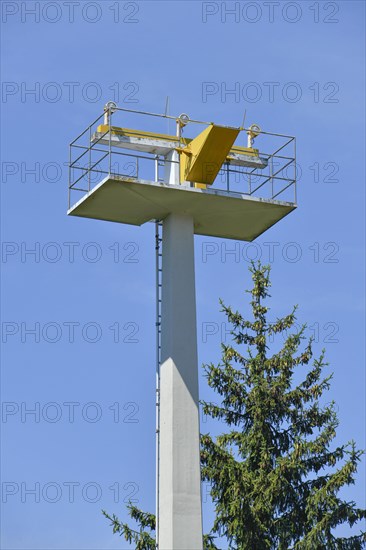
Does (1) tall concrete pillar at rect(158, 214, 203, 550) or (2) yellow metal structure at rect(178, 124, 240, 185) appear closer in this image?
(1) tall concrete pillar at rect(158, 214, 203, 550)

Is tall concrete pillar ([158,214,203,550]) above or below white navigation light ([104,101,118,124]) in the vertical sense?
below

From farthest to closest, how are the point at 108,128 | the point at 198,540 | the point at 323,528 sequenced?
the point at 323,528, the point at 108,128, the point at 198,540

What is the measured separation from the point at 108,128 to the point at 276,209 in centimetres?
310

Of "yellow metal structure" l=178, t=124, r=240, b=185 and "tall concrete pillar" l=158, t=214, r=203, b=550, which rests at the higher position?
"yellow metal structure" l=178, t=124, r=240, b=185

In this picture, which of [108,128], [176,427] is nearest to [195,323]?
[176,427]

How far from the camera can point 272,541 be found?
103ft

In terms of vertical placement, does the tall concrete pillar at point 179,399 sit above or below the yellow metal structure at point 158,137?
below

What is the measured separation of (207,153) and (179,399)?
13.1ft

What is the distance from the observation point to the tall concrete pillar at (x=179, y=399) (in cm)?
2202

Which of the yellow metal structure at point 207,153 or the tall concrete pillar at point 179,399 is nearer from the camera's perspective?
the tall concrete pillar at point 179,399

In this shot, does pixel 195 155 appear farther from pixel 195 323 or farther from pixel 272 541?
pixel 272 541

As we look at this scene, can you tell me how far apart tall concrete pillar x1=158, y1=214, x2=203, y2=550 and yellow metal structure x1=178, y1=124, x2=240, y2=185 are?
85 cm

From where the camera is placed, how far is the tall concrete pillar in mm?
22016

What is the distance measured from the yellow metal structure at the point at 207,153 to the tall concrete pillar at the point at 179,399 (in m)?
0.85
